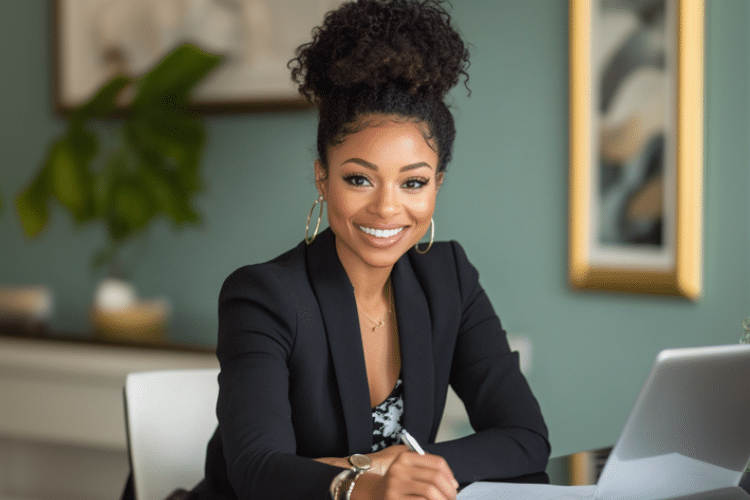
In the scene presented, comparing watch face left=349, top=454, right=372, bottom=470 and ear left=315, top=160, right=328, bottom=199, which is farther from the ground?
ear left=315, top=160, right=328, bottom=199

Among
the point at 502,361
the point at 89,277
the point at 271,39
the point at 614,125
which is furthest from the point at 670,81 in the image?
the point at 89,277

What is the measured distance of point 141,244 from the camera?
119 inches

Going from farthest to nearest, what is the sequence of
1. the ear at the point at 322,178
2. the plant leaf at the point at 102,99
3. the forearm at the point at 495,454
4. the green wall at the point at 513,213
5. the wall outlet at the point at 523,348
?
the plant leaf at the point at 102,99, the wall outlet at the point at 523,348, the green wall at the point at 513,213, the ear at the point at 322,178, the forearm at the point at 495,454

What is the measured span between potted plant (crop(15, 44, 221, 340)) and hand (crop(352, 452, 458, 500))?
197 cm

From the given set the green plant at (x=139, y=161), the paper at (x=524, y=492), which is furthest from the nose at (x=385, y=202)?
the green plant at (x=139, y=161)

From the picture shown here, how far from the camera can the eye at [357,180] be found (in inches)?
49.4

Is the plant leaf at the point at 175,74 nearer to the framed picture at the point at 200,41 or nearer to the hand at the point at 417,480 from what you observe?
the framed picture at the point at 200,41

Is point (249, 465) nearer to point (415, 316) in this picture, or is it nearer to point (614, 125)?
point (415, 316)

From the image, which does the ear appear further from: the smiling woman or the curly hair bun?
the curly hair bun

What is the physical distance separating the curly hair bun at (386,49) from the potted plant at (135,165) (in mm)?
1568

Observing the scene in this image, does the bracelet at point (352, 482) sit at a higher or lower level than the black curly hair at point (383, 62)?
lower

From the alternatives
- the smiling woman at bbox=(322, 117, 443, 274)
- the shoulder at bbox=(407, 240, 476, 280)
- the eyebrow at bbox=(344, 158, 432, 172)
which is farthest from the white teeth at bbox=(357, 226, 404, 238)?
the shoulder at bbox=(407, 240, 476, 280)

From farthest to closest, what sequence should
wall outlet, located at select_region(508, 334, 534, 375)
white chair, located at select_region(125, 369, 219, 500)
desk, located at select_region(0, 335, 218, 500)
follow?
desk, located at select_region(0, 335, 218, 500) < wall outlet, located at select_region(508, 334, 534, 375) < white chair, located at select_region(125, 369, 219, 500)

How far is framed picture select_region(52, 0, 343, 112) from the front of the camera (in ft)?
8.91
